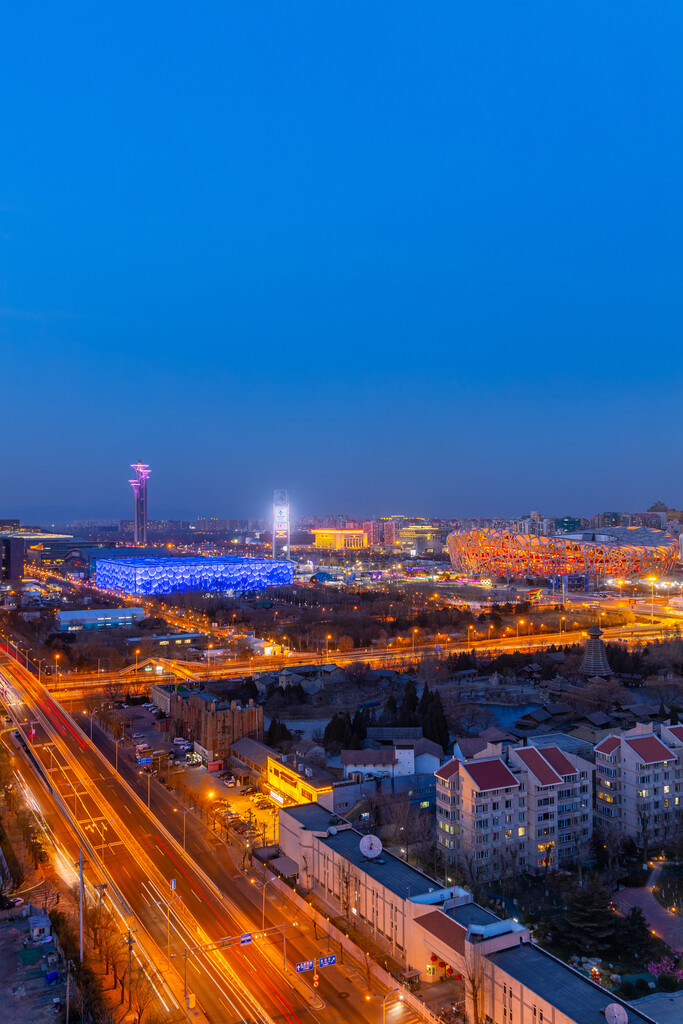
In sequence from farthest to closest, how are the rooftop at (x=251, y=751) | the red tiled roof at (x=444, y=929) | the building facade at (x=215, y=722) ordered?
the building facade at (x=215, y=722) → the rooftop at (x=251, y=751) → the red tiled roof at (x=444, y=929)

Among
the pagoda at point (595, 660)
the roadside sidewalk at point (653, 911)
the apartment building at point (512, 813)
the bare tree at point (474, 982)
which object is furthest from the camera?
the pagoda at point (595, 660)

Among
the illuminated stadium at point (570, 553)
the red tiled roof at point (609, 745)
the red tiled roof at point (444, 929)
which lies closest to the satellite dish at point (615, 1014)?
the red tiled roof at point (444, 929)

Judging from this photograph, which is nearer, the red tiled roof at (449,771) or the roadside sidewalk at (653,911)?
the roadside sidewalk at (653,911)

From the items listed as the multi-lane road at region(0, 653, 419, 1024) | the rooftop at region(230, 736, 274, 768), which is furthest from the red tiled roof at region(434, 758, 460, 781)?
the rooftop at region(230, 736, 274, 768)

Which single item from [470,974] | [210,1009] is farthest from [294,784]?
[470,974]

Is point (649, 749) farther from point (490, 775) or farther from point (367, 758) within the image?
point (367, 758)

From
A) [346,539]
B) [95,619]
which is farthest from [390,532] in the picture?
[95,619]

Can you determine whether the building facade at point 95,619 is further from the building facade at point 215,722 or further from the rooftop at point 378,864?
the rooftop at point 378,864

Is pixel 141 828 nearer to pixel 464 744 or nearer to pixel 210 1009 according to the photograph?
pixel 210 1009
